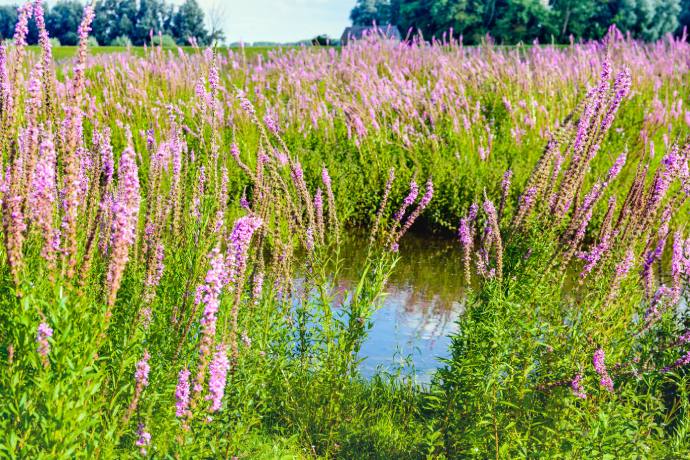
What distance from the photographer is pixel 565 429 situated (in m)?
3.33

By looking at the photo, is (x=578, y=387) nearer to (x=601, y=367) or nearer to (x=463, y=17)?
(x=601, y=367)

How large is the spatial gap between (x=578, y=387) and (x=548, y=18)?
2272 inches

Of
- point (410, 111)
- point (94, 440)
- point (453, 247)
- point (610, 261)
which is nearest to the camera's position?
point (94, 440)

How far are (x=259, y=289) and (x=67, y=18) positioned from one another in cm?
10867

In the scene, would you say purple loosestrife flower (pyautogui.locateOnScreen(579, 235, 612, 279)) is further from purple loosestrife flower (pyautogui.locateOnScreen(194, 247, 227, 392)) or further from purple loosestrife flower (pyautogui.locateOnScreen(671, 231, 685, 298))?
purple loosestrife flower (pyautogui.locateOnScreen(194, 247, 227, 392))

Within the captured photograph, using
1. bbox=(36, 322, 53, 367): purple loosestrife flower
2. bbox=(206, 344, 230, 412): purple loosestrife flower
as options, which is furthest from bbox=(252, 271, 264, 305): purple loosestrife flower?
bbox=(36, 322, 53, 367): purple loosestrife flower

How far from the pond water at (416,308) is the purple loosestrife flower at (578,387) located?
0.94m

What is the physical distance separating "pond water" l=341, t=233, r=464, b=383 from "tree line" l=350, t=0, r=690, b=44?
49062 mm

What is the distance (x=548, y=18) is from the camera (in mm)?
55781

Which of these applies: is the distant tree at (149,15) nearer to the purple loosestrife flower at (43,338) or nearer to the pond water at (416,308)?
the pond water at (416,308)

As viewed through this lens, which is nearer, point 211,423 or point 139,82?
point 211,423

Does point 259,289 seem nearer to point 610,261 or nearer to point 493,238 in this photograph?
point 493,238

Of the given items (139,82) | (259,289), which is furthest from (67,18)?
(259,289)

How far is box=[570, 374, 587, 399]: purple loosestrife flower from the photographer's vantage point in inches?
128
